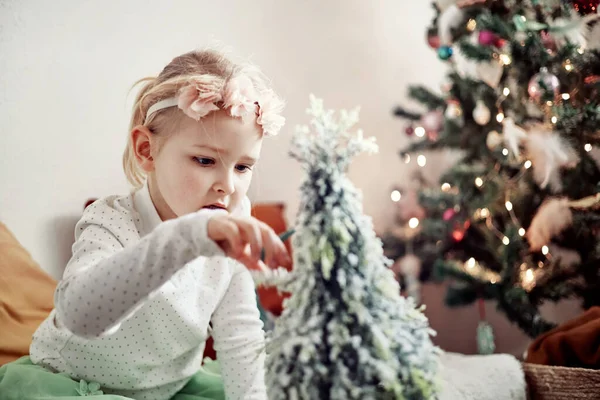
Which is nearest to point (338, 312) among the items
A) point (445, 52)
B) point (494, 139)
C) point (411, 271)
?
point (494, 139)

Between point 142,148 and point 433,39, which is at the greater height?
point 433,39

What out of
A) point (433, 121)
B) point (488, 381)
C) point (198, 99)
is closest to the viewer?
point (198, 99)

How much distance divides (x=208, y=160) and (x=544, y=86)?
1.16m

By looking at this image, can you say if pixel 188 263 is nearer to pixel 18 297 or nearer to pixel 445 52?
pixel 18 297

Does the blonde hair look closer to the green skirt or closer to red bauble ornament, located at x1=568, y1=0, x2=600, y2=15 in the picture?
the green skirt

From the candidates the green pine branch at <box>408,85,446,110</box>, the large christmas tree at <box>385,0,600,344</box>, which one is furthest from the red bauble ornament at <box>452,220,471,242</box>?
the green pine branch at <box>408,85,446,110</box>

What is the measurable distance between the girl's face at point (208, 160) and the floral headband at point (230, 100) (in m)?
0.02

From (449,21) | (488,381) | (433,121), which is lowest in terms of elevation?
(488,381)

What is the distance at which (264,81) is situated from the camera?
1.06 m

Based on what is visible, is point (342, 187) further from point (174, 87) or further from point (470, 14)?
point (470, 14)

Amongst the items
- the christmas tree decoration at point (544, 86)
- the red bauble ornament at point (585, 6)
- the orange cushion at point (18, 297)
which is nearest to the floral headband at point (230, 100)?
the orange cushion at point (18, 297)

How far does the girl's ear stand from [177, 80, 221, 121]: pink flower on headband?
12cm

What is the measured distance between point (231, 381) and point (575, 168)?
123cm

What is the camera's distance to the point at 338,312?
0.60 meters
